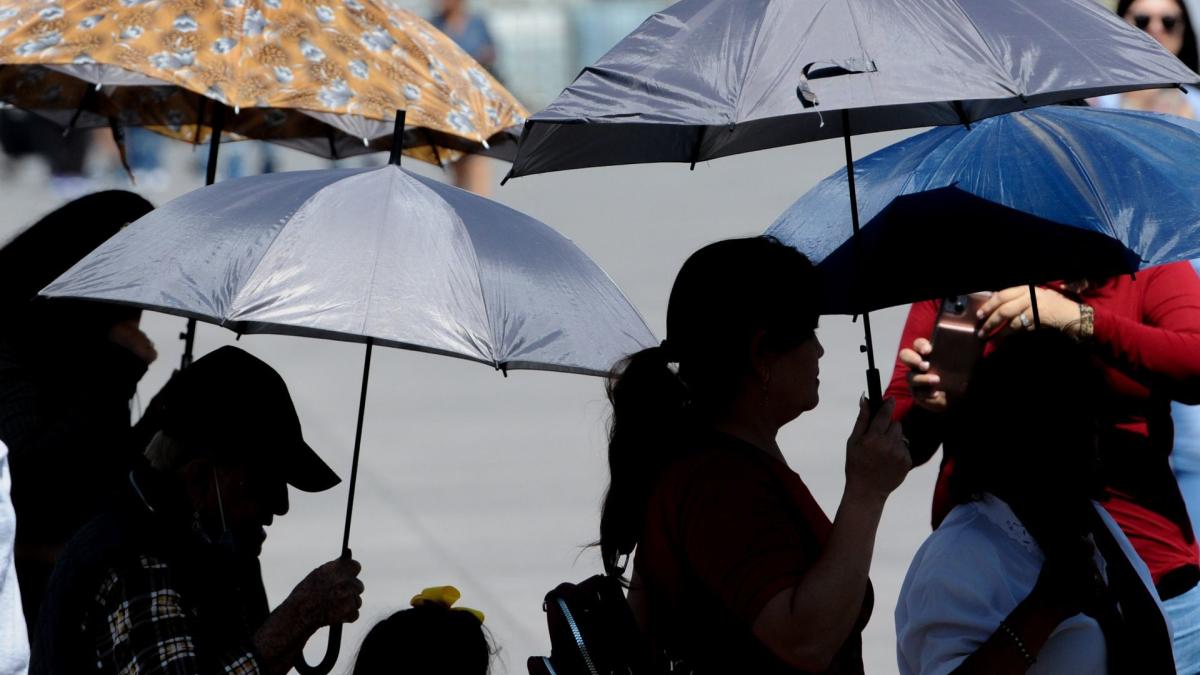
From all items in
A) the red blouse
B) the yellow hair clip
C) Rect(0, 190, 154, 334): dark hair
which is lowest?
the red blouse

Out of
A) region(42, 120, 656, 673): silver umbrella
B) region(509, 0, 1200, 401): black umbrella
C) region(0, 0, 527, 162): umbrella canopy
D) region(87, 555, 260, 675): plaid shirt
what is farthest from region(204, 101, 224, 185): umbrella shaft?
region(87, 555, 260, 675): plaid shirt

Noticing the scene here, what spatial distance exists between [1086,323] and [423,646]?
4.94 ft

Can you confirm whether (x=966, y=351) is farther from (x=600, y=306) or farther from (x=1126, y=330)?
(x=600, y=306)

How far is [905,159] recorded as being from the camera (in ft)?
11.9

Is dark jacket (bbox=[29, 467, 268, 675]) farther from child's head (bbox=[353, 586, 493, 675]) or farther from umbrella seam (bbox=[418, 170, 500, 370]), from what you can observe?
umbrella seam (bbox=[418, 170, 500, 370])

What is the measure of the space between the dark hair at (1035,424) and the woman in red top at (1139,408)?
39 centimetres

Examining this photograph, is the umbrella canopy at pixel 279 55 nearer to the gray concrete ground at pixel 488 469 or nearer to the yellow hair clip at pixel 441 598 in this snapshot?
the yellow hair clip at pixel 441 598

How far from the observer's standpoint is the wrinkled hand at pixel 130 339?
3.75m

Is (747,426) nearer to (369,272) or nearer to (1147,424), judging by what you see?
(369,272)

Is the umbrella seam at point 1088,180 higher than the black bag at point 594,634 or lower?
higher

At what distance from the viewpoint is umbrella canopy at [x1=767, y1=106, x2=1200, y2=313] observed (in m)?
3.30

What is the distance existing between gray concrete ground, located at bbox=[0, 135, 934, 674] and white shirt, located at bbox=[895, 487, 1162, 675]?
193 cm

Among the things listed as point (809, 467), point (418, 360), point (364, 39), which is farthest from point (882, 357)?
point (364, 39)

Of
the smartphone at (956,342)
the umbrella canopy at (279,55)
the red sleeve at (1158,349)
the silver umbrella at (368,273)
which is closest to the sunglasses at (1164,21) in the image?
the red sleeve at (1158,349)
